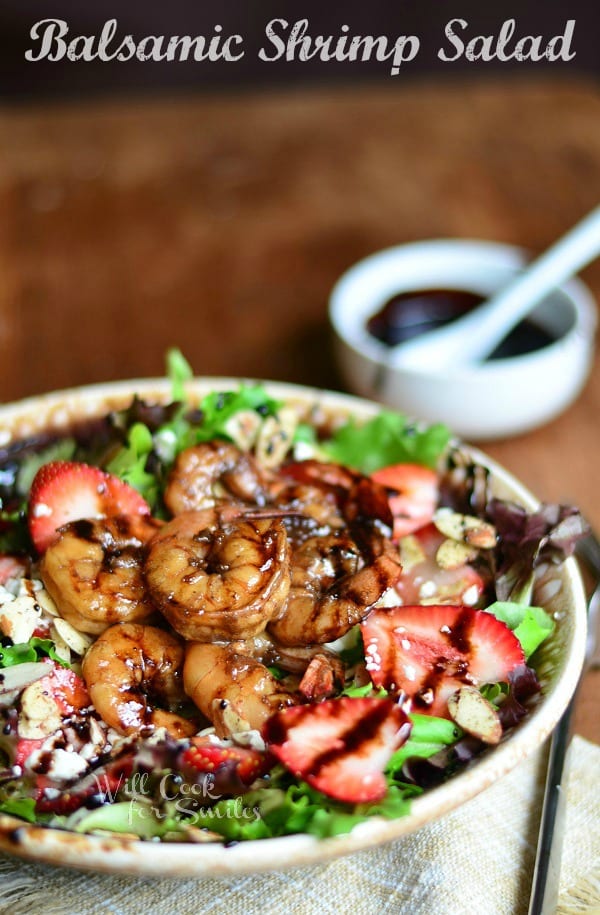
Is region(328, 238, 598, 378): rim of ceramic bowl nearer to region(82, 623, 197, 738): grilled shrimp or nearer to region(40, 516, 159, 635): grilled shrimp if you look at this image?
region(40, 516, 159, 635): grilled shrimp

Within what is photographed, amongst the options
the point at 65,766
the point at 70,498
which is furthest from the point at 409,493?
the point at 65,766

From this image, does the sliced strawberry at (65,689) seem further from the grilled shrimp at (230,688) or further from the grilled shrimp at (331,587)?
the grilled shrimp at (331,587)

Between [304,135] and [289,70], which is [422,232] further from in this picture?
[289,70]

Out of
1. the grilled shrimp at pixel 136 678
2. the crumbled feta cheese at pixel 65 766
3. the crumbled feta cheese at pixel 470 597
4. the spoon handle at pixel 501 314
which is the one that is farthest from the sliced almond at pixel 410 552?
the spoon handle at pixel 501 314

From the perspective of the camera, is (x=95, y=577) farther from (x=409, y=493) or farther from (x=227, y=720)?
(x=409, y=493)

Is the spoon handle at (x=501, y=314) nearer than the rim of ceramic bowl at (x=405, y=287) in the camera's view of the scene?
No

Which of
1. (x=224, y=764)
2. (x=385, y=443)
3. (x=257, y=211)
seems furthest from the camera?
(x=257, y=211)

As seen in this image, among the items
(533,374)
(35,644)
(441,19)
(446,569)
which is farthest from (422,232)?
(441,19)
